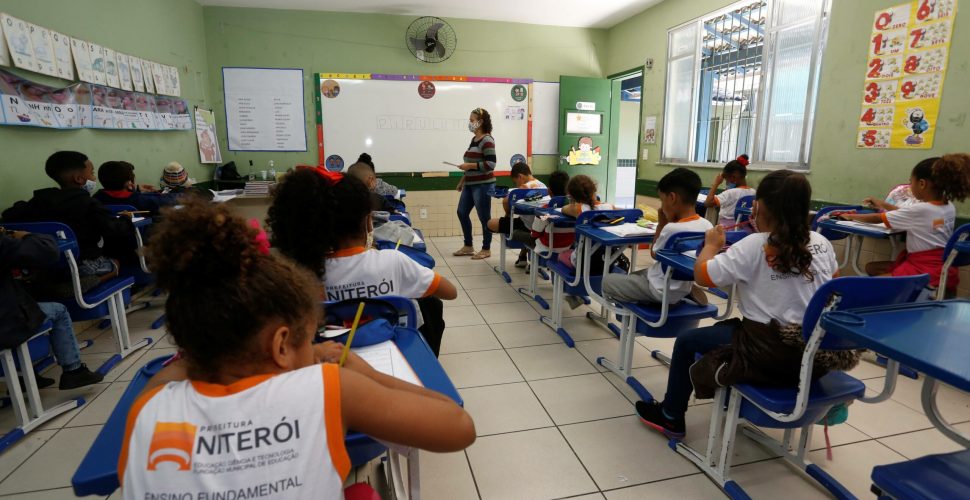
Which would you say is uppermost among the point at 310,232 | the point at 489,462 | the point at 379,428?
the point at 310,232

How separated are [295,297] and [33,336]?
1.93 metres

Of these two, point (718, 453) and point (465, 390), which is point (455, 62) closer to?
point (465, 390)

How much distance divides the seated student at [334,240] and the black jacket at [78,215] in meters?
1.68

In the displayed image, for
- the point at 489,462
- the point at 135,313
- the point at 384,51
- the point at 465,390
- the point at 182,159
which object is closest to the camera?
the point at 489,462

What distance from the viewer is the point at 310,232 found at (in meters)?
1.45

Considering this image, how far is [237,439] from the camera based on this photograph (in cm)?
66

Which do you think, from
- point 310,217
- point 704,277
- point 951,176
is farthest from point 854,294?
point 951,176

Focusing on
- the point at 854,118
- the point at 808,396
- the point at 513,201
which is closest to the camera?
the point at 808,396

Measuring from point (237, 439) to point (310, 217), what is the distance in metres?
0.88

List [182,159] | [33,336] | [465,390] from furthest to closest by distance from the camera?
[182,159], [465,390], [33,336]

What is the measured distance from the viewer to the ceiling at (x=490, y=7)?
209 inches

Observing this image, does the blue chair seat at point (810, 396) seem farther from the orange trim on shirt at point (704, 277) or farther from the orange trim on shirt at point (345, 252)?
the orange trim on shirt at point (345, 252)

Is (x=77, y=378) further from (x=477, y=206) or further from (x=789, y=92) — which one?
(x=789, y=92)

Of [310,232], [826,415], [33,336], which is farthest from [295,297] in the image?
[33,336]
